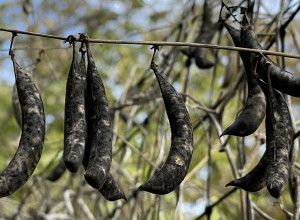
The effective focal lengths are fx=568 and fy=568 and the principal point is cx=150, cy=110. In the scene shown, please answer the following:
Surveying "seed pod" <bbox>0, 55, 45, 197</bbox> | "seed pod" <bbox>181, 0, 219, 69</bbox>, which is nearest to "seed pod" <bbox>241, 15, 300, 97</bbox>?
"seed pod" <bbox>0, 55, 45, 197</bbox>

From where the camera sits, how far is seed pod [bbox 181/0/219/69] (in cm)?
244

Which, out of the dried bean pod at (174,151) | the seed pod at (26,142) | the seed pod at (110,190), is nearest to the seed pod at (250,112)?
the dried bean pod at (174,151)

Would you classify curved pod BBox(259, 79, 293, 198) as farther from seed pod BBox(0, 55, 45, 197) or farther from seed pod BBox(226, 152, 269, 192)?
seed pod BBox(0, 55, 45, 197)

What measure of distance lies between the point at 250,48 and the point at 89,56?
0.42m

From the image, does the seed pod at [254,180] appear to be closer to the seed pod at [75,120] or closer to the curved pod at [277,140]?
the curved pod at [277,140]

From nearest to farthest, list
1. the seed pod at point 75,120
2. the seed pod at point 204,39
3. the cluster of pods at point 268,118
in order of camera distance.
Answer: the seed pod at point 75,120
the cluster of pods at point 268,118
the seed pod at point 204,39

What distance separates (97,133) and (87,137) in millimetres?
49

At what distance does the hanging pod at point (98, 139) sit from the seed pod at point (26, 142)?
0.36 feet

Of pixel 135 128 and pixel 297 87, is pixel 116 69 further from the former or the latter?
pixel 297 87

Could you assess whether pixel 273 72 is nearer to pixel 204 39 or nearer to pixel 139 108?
pixel 204 39

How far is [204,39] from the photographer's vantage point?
2.43 meters

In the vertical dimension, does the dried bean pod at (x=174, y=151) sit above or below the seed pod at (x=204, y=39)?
below

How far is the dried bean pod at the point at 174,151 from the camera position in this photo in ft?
4.07

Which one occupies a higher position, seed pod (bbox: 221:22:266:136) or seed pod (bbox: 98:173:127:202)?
seed pod (bbox: 221:22:266:136)
